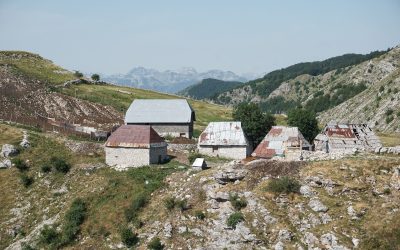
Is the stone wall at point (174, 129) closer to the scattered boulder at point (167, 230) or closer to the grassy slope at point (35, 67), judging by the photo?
the scattered boulder at point (167, 230)

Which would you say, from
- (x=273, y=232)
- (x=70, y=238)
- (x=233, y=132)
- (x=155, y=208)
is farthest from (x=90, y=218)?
(x=233, y=132)

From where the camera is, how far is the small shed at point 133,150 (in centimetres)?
6325

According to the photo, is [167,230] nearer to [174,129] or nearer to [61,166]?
[61,166]

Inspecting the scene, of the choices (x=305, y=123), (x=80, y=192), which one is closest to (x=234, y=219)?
(x=80, y=192)

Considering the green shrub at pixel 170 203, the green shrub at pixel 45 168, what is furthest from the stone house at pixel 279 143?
the green shrub at pixel 45 168

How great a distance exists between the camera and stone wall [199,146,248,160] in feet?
232

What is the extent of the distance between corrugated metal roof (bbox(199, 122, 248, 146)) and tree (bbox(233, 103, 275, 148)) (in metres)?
6.56

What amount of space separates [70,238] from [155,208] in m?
8.86

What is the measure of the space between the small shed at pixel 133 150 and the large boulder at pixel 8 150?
41.1 ft

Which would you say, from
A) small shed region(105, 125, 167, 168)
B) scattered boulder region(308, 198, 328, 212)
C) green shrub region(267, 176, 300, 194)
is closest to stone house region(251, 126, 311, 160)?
small shed region(105, 125, 167, 168)

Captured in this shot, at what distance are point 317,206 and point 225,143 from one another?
25.0m

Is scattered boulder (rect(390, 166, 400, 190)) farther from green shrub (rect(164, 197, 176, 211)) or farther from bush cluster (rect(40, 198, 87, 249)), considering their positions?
bush cluster (rect(40, 198, 87, 249))

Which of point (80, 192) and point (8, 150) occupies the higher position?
point (8, 150)

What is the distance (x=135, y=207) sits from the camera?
5238cm
